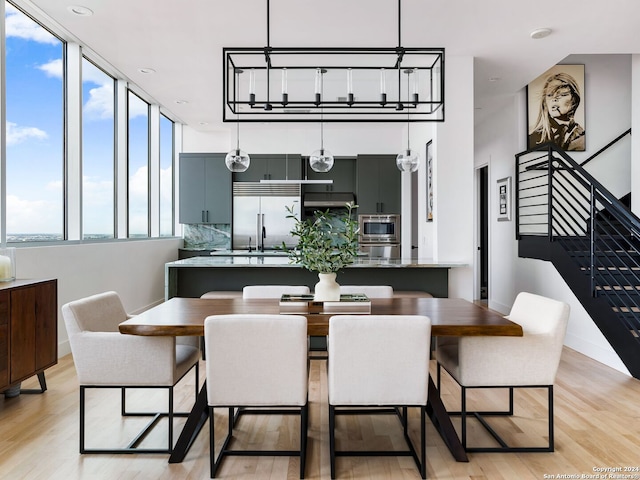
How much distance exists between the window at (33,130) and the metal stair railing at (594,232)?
15.5 ft

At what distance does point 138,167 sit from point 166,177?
1286 millimetres

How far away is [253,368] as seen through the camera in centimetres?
225

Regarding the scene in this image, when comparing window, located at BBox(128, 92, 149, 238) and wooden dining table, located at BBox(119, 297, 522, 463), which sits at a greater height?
window, located at BBox(128, 92, 149, 238)

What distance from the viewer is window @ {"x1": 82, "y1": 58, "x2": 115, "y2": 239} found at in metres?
5.07

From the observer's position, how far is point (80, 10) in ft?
12.4

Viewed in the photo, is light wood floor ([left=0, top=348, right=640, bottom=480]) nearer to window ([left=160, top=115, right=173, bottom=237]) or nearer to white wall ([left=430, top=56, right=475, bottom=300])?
white wall ([left=430, top=56, right=475, bottom=300])

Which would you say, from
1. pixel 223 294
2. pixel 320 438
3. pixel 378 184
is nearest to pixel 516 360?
pixel 320 438

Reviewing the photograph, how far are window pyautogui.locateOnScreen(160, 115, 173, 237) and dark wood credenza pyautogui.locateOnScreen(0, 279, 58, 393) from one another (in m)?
4.33

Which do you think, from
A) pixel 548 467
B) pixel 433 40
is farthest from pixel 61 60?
pixel 548 467

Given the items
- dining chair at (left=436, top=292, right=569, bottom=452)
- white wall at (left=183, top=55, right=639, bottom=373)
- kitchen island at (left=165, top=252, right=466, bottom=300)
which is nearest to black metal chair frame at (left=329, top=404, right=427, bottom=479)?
dining chair at (left=436, top=292, right=569, bottom=452)

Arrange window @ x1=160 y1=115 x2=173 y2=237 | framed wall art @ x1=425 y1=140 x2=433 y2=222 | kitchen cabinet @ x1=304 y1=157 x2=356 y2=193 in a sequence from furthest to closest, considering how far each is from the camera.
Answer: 1. kitchen cabinet @ x1=304 y1=157 x2=356 y2=193
2. window @ x1=160 y1=115 x2=173 y2=237
3. framed wall art @ x1=425 y1=140 x2=433 y2=222

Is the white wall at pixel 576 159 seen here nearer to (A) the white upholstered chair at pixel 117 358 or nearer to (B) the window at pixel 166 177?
(A) the white upholstered chair at pixel 117 358

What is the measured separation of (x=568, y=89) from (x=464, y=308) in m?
4.26

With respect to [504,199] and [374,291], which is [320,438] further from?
[504,199]
